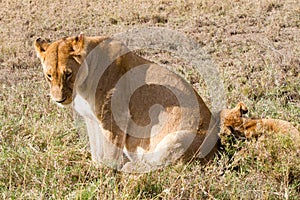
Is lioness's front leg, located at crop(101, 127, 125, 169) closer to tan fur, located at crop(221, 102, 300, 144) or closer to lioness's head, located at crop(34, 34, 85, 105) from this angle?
lioness's head, located at crop(34, 34, 85, 105)

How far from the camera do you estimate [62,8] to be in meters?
13.9

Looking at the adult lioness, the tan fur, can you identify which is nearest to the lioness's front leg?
the adult lioness

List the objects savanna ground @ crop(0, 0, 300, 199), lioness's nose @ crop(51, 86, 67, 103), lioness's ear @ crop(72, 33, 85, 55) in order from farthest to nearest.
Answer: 1. lioness's ear @ crop(72, 33, 85, 55)
2. lioness's nose @ crop(51, 86, 67, 103)
3. savanna ground @ crop(0, 0, 300, 199)

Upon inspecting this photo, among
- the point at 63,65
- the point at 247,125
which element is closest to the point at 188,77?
the point at 247,125

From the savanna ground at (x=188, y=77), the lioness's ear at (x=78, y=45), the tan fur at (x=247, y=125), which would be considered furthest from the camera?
the tan fur at (x=247, y=125)

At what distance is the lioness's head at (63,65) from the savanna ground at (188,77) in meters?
0.49

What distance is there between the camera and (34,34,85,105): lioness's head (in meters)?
4.31

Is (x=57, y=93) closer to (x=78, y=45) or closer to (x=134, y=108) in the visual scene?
(x=78, y=45)

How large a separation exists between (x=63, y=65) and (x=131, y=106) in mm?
732

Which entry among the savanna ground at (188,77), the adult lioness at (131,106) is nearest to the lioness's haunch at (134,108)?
the adult lioness at (131,106)

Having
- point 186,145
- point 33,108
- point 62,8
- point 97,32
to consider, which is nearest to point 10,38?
point 97,32

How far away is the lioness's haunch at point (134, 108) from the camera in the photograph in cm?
446

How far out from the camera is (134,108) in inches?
185

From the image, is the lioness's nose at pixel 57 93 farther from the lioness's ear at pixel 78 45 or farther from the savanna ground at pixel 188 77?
the savanna ground at pixel 188 77
